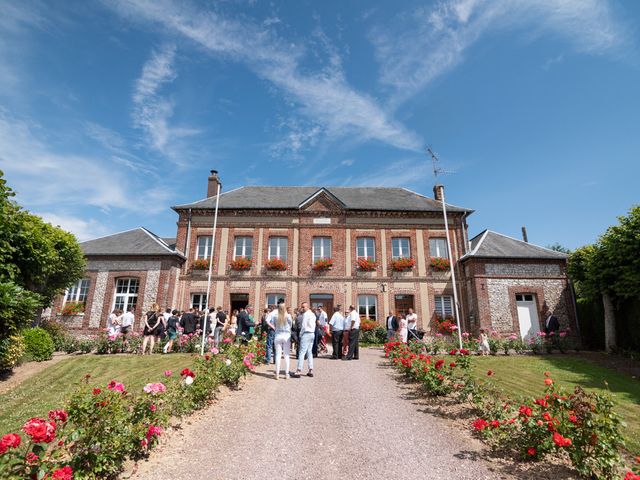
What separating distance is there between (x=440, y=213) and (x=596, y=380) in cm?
1077

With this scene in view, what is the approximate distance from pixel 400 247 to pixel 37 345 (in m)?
15.7

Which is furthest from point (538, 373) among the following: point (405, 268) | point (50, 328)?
point (50, 328)

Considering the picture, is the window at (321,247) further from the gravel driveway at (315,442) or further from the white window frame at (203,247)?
the gravel driveway at (315,442)

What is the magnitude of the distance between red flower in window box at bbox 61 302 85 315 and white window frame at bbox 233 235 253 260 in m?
7.61

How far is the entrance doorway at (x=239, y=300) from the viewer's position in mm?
18562

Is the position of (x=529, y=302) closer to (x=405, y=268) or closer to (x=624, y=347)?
(x=624, y=347)

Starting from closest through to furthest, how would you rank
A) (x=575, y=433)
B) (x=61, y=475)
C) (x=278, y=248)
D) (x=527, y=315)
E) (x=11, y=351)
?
1. (x=61, y=475)
2. (x=575, y=433)
3. (x=11, y=351)
4. (x=527, y=315)
5. (x=278, y=248)

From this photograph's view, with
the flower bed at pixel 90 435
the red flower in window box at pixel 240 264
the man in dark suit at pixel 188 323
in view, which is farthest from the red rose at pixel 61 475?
the red flower in window box at pixel 240 264

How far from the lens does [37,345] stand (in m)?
11.6

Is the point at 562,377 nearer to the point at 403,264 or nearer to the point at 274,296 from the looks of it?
the point at 403,264

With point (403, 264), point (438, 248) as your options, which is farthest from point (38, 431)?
point (438, 248)

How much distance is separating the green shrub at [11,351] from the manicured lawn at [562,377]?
12.5m

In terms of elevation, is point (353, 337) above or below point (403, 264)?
below

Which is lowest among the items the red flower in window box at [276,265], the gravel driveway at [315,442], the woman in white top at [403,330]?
the gravel driveway at [315,442]
